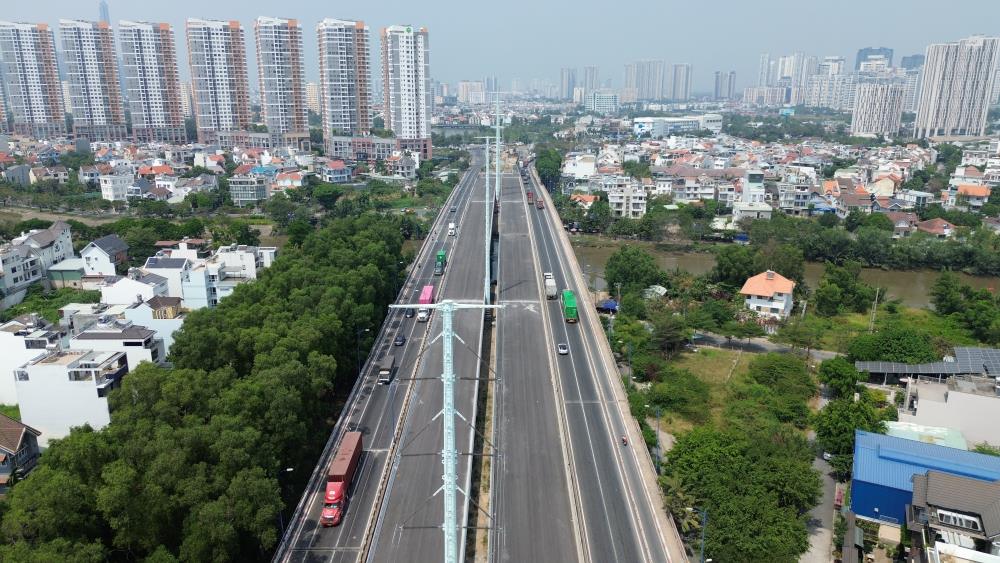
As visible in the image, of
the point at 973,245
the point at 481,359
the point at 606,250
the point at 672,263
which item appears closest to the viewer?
the point at 481,359

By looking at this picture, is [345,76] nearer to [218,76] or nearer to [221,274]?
[218,76]

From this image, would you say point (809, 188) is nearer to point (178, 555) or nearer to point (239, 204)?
point (239, 204)

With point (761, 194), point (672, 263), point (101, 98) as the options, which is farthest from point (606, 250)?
point (101, 98)

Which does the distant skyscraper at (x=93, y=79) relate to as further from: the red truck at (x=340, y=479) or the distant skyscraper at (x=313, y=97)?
the red truck at (x=340, y=479)

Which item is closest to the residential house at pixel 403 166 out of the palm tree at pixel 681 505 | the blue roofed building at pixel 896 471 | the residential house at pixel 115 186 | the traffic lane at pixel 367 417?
the residential house at pixel 115 186

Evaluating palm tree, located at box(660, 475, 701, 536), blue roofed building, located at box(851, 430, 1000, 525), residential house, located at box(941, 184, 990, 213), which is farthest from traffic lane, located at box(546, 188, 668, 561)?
residential house, located at box(941, 184, 990, 213)

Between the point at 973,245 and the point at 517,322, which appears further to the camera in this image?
the point at 973,245
